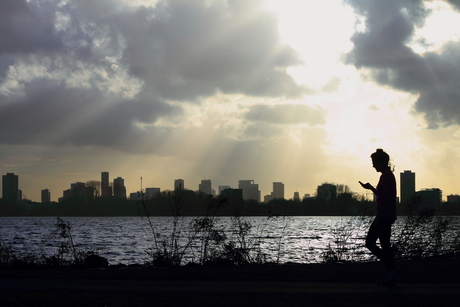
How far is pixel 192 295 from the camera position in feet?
25.3

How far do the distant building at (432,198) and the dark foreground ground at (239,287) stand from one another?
456 cm

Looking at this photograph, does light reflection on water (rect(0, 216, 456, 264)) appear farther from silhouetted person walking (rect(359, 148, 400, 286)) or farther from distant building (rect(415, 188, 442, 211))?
silhouetted person walking (rect(359, 148, 400, 286))

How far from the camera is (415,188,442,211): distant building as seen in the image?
53.7 feet

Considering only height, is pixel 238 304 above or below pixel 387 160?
below

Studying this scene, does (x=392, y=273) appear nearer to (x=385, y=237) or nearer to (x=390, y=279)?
(x=390, y=279)

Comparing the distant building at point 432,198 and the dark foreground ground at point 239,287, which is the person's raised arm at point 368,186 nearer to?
the dark foreground ground at point 239,287

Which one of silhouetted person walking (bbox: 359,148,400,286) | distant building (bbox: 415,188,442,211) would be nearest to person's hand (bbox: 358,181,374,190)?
silhouetted person walking (bbox: 359,148,400,286)

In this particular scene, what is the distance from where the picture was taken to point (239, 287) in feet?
28.3

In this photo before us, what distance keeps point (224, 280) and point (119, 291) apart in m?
2.35

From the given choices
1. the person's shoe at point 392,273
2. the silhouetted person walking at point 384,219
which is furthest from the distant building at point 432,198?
the person's shoe at point 392,273

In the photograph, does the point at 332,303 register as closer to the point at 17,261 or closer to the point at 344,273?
the point at 344,273

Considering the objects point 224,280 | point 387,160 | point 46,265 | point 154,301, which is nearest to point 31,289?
point 154,301

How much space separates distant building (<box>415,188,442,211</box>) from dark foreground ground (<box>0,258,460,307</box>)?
456 centimetres

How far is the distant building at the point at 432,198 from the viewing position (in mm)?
16375
